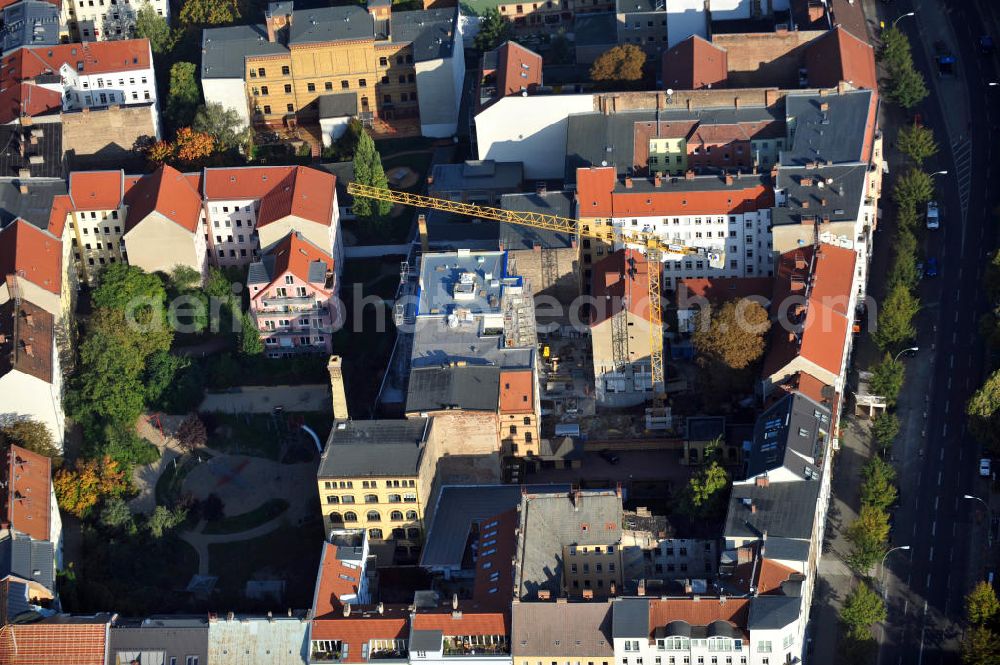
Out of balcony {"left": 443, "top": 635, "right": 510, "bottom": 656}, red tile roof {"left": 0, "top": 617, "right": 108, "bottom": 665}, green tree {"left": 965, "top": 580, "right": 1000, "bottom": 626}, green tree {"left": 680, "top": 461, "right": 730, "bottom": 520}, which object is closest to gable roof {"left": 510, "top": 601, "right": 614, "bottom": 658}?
balcony {"left": 443, "top": 635, "right": 510, "bottom": 656}

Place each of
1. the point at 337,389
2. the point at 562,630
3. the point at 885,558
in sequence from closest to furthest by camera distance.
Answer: the point at 562,630
the point at 885,558
the point at 337,389

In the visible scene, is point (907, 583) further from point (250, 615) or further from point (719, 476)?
point (250, 615)

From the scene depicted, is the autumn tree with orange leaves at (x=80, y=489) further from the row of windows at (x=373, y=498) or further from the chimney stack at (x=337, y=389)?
the row of windows at (x=373, y=498)

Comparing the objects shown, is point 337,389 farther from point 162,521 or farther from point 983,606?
point 983,606

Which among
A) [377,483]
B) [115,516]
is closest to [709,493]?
[377,483]

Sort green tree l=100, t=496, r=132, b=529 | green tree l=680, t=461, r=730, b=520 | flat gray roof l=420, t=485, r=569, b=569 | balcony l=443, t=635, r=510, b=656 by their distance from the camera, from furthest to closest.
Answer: green tree l=100, t=496, r=132, b=529, flat gray roof l=420, t=485, r=569, b=569, green tree l=680, t=461, r=730, b=520, balcony l=443, t=635, r=510, b=656

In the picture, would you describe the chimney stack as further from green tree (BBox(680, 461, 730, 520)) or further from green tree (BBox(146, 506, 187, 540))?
green tree (BBox(680, 461, 730, 520))

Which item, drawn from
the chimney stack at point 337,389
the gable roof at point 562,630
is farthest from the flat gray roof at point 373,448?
the gable roof at point 562,630
